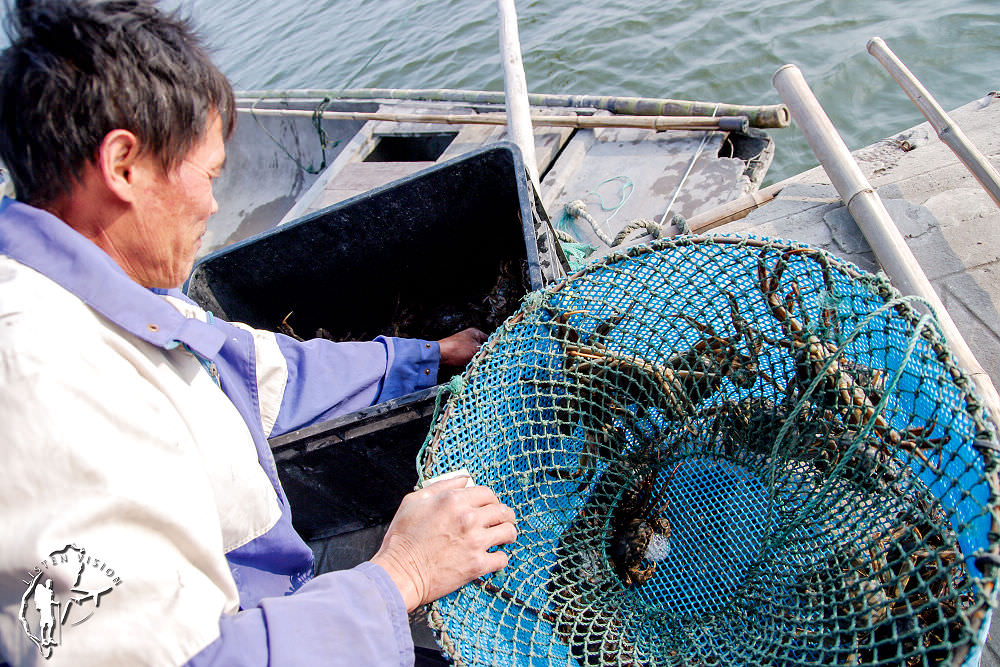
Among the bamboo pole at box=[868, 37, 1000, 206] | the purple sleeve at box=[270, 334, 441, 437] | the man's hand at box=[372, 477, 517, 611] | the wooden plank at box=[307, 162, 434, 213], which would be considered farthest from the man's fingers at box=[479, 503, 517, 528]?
the wooden plank at box=[307, 162, 434, 213]

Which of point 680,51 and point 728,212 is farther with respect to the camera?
A: point 680,51

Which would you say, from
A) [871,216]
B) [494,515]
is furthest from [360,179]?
[494,515]

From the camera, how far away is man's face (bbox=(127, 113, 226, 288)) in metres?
1.25

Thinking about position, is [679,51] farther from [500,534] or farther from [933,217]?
[500,534]

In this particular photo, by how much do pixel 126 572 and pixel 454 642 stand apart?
2.19 ft

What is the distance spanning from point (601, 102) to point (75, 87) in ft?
14.0

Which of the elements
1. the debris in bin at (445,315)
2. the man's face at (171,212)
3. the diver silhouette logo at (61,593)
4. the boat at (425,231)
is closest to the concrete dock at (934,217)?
the boat at (425,231)

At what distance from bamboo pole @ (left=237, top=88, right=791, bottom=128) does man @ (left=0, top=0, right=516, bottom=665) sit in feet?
12.2

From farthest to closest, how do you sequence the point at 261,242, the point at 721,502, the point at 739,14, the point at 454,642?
the point at 739,14 < the point at 261,242 < the point at 721,502 < the point at 454,642

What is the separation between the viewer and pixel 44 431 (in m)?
0.96

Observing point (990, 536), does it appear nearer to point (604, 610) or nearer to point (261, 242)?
point (604, 610)

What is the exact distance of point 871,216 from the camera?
9.41ft

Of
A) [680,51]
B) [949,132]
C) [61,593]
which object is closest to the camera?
[61,593]

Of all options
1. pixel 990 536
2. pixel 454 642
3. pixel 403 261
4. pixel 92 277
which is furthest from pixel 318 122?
pixel 990 536
